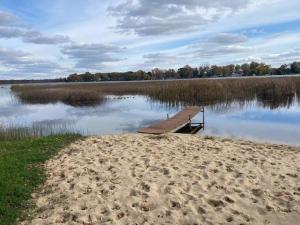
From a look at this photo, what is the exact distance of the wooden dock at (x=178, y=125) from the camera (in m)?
14.3

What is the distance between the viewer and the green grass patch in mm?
6395

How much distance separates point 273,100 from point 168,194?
22.7m

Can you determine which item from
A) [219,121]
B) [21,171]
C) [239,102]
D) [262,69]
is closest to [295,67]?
[262,69]

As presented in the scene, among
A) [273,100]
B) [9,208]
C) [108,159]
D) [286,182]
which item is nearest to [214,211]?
[286,182]

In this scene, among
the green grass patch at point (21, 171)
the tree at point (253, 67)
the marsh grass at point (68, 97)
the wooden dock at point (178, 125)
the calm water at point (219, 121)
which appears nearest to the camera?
the green grass patch at point (21, 171)

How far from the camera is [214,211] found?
5820 mm

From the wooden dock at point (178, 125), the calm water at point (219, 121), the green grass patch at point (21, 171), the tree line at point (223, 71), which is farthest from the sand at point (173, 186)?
the tree line at point (223, 71)

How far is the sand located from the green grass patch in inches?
9.6

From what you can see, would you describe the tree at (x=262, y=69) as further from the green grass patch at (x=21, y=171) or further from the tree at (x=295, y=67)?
the green grass patch at (x=21, y=171)

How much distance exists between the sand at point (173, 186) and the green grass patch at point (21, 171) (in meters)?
0.24

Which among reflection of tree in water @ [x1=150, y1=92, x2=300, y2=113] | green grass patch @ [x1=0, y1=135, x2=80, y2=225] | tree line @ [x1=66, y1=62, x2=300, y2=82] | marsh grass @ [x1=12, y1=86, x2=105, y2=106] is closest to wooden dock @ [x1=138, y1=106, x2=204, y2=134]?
green grass patch @ [x1=0, y1=135, x2=80, y2=225]

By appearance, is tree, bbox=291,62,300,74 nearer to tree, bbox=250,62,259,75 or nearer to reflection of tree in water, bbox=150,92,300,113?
tree, bbox=250,62,259,75

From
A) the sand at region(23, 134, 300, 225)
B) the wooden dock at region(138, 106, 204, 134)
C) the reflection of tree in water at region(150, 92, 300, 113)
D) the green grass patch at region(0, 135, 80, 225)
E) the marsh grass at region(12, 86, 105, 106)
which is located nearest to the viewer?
the sand at region(23, 134, 300, 225)

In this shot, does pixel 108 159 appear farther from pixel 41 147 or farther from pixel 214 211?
pixel 214 211
